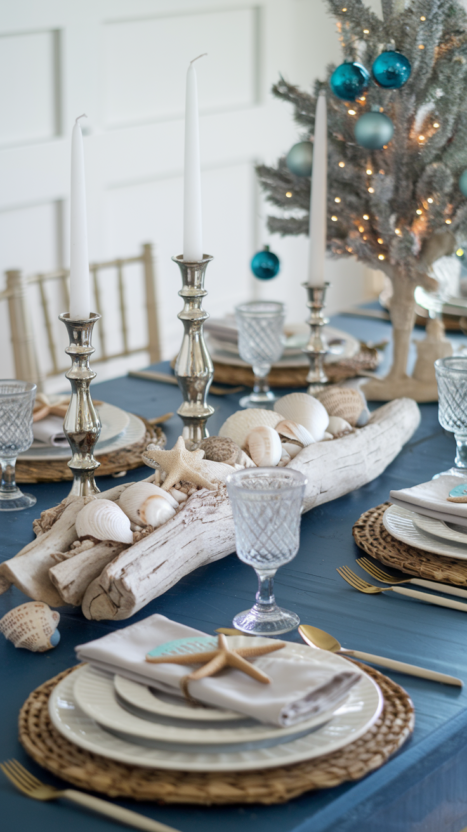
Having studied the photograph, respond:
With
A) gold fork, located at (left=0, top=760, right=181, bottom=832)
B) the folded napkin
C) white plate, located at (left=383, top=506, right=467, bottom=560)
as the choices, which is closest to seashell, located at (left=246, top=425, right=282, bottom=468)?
white plate, located at (left=383, top=506, right=467, bottom=560)

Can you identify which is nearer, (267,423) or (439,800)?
(439,800)

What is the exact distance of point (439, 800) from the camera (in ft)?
2.37

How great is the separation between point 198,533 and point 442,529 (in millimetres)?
271

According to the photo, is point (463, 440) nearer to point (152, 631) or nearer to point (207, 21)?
point (152, 631)

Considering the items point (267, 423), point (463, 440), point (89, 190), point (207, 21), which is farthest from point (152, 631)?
point (207, 21)

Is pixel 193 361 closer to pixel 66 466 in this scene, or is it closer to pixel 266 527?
pixel 66 466

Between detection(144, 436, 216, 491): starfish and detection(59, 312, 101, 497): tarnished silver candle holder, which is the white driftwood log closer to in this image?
detection(144, 436, 216, 491): starfish

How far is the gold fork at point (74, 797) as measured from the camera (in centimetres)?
60

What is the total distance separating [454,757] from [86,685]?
0.29m

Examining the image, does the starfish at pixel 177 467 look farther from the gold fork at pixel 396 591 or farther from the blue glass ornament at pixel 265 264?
the blue glass ornament at pixel 265 264

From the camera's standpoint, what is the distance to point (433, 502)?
1.03 metres

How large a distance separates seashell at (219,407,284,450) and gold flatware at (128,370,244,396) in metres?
0.49

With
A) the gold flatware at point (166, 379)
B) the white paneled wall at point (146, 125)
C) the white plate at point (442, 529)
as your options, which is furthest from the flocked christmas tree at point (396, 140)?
the white paneled wall at point (146, 125)

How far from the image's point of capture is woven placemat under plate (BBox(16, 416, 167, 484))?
4.16 ft
